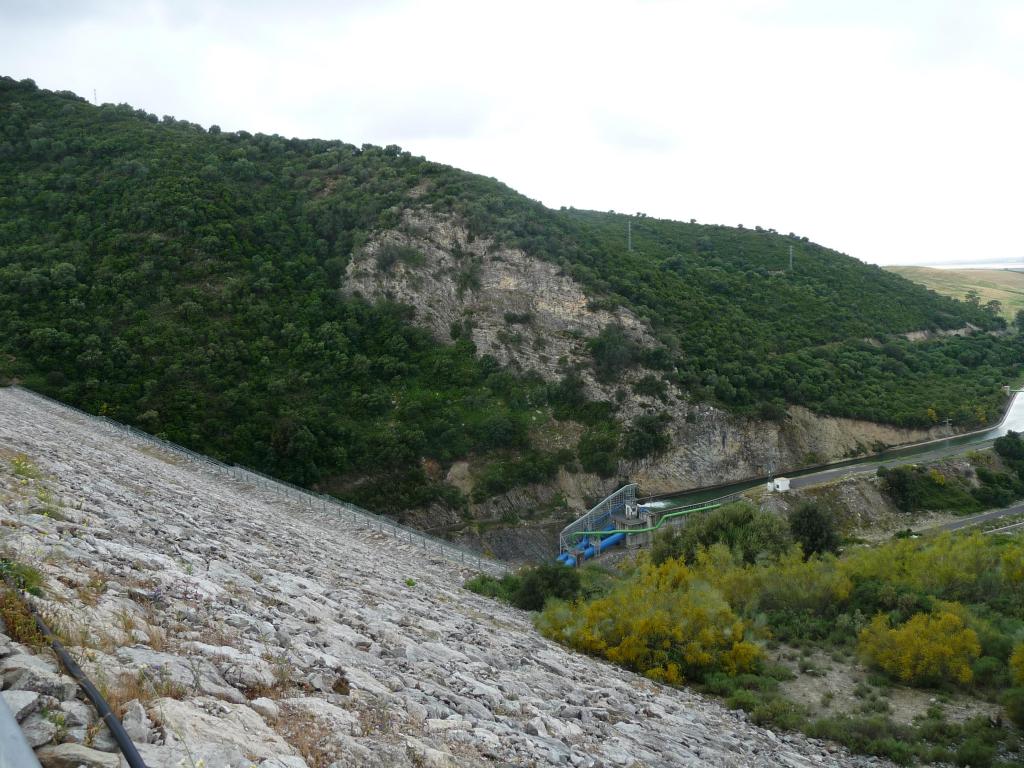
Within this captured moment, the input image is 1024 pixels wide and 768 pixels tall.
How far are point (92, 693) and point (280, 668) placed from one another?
242cm

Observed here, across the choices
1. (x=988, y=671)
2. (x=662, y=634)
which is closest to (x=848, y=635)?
(x=988, y=671)

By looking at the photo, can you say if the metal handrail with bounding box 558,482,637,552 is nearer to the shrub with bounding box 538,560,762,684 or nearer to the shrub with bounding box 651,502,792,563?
the shrub with bounding box 651,502,792,563

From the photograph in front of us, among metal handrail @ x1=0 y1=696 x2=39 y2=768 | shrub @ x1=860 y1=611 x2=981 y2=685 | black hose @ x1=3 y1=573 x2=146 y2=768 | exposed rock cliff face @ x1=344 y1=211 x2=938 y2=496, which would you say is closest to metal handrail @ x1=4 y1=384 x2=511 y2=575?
shrub @ x1=860 y1=611 x2=981 y2=685

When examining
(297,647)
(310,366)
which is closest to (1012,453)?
(310,366)

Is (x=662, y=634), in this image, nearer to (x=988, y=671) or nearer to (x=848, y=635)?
(x=848, y=635)

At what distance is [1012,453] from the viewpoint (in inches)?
1983

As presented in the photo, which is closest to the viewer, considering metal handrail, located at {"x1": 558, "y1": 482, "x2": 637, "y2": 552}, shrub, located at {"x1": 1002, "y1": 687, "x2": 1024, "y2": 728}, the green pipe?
shrub, located at {"x1": 1002, "y1": 687, "x2": 1024, "y2": 728}

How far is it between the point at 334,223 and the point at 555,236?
68.1 ft

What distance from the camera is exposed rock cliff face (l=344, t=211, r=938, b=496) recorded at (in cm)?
5162

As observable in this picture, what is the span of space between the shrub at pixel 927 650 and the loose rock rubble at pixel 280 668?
13.3 feet

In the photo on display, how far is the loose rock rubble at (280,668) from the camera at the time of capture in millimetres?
4914

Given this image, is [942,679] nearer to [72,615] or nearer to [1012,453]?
[72,615]

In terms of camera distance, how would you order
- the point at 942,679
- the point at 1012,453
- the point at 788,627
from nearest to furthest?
the point at 942,679 → the point at 788,627 → the point at 1012,453

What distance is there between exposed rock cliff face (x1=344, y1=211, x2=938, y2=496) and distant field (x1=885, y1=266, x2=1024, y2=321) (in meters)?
88.6
